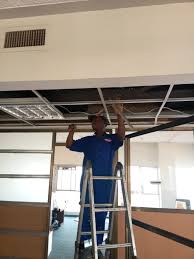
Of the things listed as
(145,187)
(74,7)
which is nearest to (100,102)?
(74,7)

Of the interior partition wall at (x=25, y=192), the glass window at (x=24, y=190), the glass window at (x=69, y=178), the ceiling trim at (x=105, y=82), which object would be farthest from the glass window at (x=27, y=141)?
the glass window at (x=69, y=178)

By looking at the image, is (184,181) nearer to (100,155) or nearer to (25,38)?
(100,155)

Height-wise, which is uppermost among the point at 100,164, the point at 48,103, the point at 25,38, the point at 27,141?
the point at 25,38

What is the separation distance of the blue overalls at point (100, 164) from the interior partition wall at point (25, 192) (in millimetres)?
1517

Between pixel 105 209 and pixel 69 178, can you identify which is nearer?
pixel 105 209

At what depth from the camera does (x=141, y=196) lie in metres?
3.75

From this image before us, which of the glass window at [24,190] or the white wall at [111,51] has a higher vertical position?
the white wall at [111,51]

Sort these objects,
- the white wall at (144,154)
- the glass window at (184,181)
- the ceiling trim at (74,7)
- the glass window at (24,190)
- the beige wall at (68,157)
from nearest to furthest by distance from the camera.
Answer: the ceiling trim at (74,7) < the glass window at (24,190) < the white wall at (144,154) < the glass window at (184,181) < the beige wall at (68,157)

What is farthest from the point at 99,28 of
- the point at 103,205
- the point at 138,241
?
the point at 138,241

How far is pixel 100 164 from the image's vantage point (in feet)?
7.58

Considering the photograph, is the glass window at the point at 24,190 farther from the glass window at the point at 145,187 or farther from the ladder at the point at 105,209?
the ladder at the point at 105,209

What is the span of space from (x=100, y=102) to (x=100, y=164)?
29.4 inches

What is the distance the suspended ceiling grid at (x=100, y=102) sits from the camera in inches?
93.8

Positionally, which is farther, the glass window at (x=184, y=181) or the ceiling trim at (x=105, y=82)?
the glass window at (x=184, y=181)
